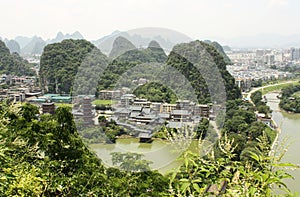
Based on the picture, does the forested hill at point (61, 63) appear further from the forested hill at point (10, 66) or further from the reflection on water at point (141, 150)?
the reflection on water at point (141, 150)

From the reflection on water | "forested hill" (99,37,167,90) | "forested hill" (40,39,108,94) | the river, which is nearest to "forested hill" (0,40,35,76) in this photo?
"forested hill" (40,39,108,94)

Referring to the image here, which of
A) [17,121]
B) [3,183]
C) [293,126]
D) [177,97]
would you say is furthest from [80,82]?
[293,126]

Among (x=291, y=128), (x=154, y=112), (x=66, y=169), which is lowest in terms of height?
(x=291, y=128)

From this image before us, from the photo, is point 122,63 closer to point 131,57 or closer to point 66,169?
point 131,57

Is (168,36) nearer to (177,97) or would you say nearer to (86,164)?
(177,97)

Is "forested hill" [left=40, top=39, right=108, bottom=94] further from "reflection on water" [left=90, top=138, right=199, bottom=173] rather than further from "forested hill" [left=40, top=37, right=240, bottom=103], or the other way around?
"reflection on water" [left=90, top=138, right=199, bottom=173]

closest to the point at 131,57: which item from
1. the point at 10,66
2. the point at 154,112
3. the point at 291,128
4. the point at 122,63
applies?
the point at 122,63

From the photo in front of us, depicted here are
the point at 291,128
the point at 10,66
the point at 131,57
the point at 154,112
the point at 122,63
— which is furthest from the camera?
the point at 10,66
